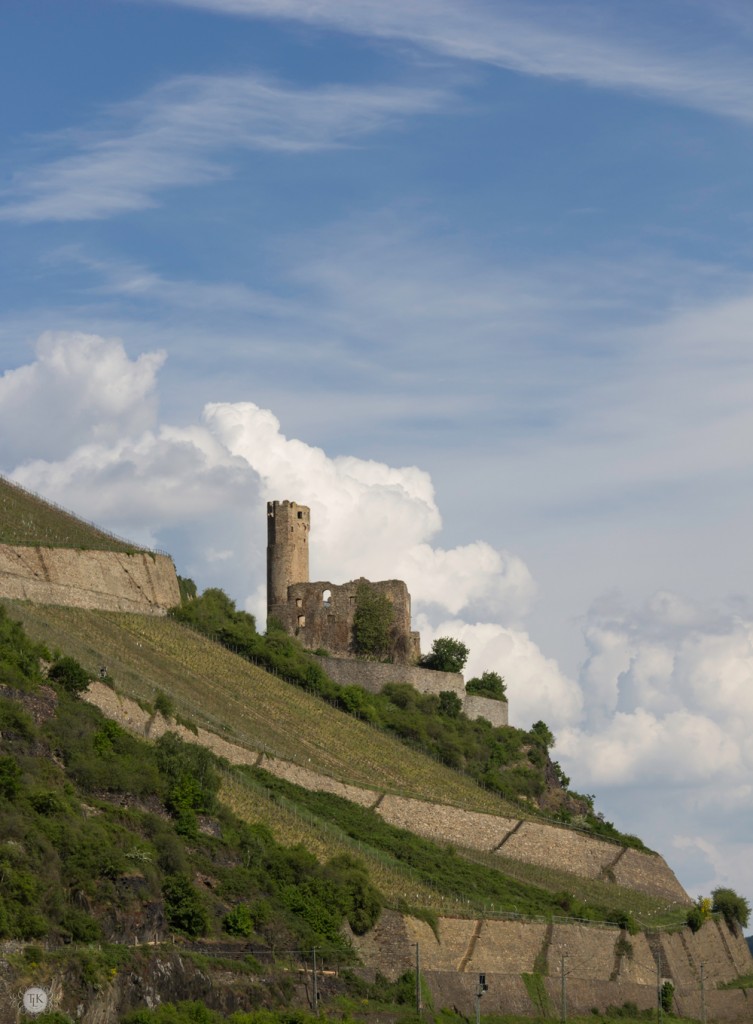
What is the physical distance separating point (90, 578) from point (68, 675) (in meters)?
27.8

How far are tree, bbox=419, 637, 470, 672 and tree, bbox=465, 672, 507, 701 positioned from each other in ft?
4.01

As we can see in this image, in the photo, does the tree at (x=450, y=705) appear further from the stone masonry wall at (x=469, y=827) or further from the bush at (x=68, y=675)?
the bush at (x=68, y=675)

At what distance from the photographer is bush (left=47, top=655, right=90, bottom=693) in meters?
68.1

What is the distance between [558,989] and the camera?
70000 millimetres

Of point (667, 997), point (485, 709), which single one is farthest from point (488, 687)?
point (667, 997)

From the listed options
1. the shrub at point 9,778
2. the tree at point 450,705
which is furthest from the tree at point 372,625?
the shrub at point 9,778

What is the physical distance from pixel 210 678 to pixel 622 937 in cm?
2380

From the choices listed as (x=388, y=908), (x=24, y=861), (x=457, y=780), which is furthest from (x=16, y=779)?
(x=457, y=780)

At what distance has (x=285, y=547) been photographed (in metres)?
116

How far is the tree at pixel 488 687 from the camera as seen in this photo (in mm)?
110438

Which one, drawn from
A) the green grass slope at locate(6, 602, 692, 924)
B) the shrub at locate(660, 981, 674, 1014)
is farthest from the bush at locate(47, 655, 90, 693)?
the shrub at locate(660, 981, 674, 1014)

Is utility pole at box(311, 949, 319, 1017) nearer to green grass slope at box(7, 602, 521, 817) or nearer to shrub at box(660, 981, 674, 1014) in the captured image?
green grass slope at box(7, 602, 521, 817)

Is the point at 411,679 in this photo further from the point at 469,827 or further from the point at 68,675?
the point at 68,675

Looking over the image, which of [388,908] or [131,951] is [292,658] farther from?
[131,951]
